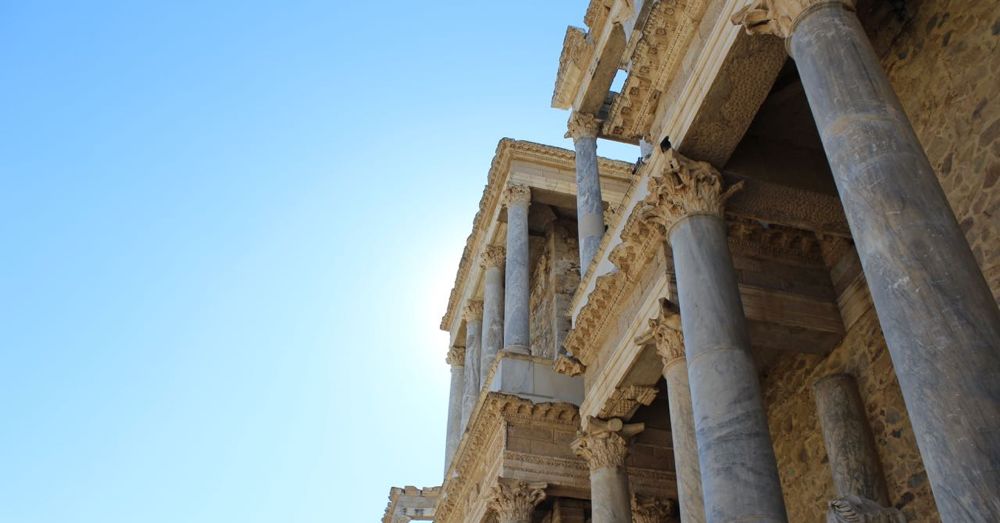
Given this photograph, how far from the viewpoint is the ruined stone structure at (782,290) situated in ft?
15.8

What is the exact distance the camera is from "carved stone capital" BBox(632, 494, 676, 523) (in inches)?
526

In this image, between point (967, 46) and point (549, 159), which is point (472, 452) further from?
point (967, 46)

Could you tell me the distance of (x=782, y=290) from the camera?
1029cm

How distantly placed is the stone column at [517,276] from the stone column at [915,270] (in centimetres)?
1004

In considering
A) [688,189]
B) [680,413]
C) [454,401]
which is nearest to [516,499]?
[680,413]

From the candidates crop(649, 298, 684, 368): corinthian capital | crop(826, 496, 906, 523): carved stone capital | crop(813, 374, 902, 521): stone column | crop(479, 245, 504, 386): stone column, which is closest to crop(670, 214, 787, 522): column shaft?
crop(826, 496, 906, 523): carved stone capital

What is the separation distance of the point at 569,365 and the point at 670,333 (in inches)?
130

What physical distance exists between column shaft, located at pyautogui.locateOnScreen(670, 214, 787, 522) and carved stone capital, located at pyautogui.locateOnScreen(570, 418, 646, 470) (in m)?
3.78

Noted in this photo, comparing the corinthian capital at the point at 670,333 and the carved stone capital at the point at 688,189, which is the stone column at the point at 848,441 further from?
the carved stone capital at the point at 688,189

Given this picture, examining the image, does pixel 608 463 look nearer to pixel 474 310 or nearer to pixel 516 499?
pixel 516 499

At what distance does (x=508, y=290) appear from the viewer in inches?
670

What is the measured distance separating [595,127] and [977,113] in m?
8.76

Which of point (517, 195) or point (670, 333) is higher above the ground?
point (517, 195)

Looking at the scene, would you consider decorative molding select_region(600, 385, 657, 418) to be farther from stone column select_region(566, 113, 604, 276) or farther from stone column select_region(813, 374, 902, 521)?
stone column select_region(566, 113, 604, 276)
